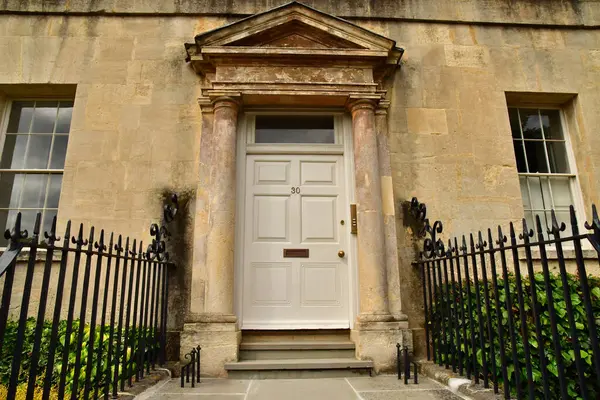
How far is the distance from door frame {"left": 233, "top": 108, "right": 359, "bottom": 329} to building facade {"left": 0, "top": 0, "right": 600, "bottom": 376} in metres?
0.03

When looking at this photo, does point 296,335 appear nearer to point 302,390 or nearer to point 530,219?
point 302,390

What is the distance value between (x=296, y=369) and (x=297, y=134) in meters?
3.08

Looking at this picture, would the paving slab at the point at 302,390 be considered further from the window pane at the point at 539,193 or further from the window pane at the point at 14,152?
the window pane at the point at 14,152

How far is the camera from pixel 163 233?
15.6 feet

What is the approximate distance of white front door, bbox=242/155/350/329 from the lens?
4848mm

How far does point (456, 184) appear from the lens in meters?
5.29

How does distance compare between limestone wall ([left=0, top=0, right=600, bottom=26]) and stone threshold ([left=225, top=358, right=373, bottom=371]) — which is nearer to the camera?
stone threshold ([left=225, top=358, right=373, bottom=371])

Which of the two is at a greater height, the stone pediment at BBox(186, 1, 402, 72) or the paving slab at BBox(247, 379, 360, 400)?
the stone pediment at BBox(186, 1, 402, 72)

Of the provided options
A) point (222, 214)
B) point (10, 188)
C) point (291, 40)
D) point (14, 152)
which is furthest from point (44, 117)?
point (291, 40)

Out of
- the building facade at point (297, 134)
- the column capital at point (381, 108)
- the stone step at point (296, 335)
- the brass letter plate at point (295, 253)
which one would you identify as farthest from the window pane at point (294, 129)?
the stone step at point (296, 335)

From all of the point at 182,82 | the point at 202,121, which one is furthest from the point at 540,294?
the point at 182,82

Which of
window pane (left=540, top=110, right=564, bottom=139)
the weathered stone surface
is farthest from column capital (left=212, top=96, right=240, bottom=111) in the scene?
window pane (left=540, top=110, right=564, bottom=139)

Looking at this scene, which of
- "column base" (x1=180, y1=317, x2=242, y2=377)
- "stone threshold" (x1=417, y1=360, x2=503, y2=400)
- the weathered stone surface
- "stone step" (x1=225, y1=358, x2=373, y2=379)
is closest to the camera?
"stone threshold" (x1=417, y1=360, x2=503, y2=400)

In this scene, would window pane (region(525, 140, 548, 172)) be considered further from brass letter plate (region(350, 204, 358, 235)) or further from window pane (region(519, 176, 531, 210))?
brass letter plate (region(350, 204, 358, 235))
